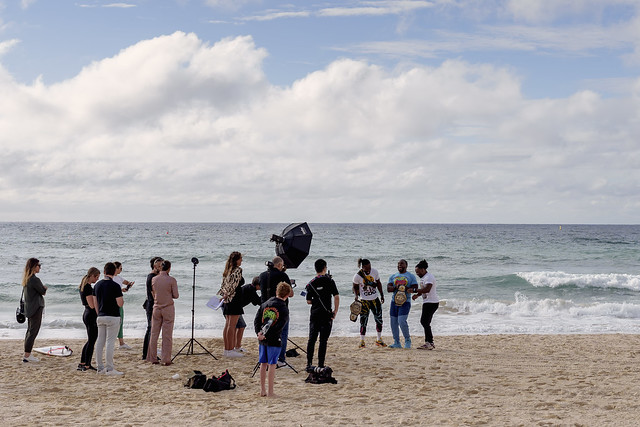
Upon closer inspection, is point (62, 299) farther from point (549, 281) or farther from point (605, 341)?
point (549, 281)

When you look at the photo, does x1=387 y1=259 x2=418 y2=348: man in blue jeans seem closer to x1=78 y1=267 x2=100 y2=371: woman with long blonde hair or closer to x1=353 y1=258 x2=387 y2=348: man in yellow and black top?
x1=353 y1=258 x2=387 y2=348: man in yellow and black top

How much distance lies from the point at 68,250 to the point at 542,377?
134ft

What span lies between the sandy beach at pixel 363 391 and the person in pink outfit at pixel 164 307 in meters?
0.32

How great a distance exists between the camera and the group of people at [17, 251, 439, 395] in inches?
259

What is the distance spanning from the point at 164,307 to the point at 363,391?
3.17m

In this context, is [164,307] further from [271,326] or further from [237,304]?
[271,326]

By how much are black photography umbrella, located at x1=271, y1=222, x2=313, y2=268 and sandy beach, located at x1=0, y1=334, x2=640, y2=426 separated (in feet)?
5.34

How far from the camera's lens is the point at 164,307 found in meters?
8.05

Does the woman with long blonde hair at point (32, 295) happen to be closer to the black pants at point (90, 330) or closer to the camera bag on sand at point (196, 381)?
the black pants at point (90, 330)

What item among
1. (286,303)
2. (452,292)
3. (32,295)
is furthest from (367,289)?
(452,292)

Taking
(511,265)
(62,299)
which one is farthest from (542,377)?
(511,265)

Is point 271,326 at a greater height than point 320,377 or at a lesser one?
greater

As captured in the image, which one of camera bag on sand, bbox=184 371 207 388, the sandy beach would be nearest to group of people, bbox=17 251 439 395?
the sandy beach

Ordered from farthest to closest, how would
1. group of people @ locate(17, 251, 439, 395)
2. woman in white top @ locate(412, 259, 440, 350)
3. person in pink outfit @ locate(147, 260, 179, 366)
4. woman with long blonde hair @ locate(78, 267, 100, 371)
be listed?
1. woman in white top @ locate(412, 259, 440, 350)
2. person in pink outfit @ locate(147, 260, 179, 366)
3. woman with long blonde hair @ locate(78, 267, 100, 371)
4. group of people @ locate(17, 251, 439, 395)
